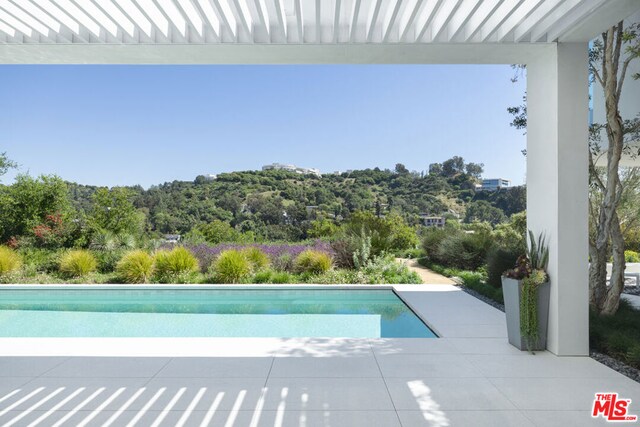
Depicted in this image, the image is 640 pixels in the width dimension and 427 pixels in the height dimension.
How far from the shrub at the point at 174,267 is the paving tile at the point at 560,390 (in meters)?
7.17

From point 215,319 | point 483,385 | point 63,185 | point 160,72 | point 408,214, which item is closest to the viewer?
point 483,385

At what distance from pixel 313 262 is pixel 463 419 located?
681 centimetres

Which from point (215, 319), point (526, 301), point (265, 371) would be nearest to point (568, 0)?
point (526, 301)

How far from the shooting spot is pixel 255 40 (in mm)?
4277

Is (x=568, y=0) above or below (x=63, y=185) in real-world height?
above

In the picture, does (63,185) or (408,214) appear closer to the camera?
(63,185)

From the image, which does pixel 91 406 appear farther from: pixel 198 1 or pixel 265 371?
pixel 198 1

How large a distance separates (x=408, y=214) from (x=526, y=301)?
21201 mm

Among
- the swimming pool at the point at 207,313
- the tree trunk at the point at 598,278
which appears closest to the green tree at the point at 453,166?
the swimming pool at the point at 207,313

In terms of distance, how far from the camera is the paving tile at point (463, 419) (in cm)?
280

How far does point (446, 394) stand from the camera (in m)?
3.27

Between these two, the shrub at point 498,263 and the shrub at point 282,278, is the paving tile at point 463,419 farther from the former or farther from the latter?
the shrub at point 282,278

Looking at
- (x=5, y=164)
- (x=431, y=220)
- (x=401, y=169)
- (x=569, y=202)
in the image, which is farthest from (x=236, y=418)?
(x=401, y=169)

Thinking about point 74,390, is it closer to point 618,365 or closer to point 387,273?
point 618,365
